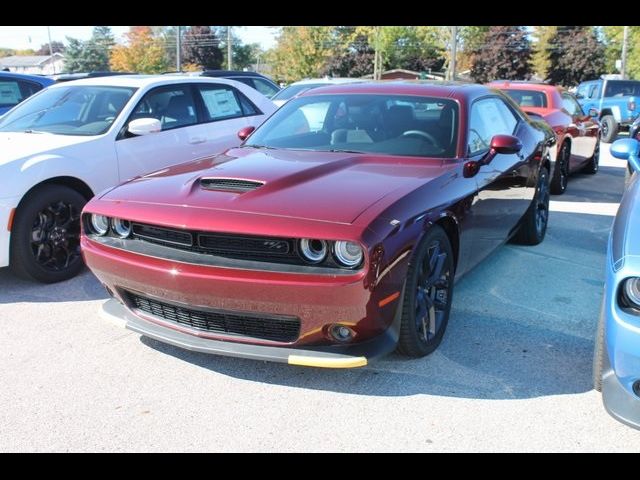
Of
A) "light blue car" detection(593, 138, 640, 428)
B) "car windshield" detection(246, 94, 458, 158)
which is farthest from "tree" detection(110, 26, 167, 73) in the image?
"light blue car" detection(593, 138, 640, 428)

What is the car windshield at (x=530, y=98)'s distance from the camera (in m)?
9.31

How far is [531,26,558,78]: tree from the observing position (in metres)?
53.5

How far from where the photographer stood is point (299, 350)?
9.82 feet

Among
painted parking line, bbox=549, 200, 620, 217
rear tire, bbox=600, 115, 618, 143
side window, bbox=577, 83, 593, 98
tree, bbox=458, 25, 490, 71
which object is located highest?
tree, bbox=458, 25, 490, 71

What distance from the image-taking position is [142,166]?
5.55m

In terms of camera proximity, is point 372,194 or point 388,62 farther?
point 388,62

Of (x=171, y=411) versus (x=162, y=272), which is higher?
(x=162, y=272)

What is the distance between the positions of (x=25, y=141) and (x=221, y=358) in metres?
2.84

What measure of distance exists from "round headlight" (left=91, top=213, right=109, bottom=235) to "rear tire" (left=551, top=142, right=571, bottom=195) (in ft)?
21.2

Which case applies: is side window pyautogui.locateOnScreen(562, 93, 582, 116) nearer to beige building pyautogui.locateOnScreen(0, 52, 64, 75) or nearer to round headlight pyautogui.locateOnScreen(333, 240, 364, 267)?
round headlight pyautogui.locateOnScreen(333, 240, 364, 267)
